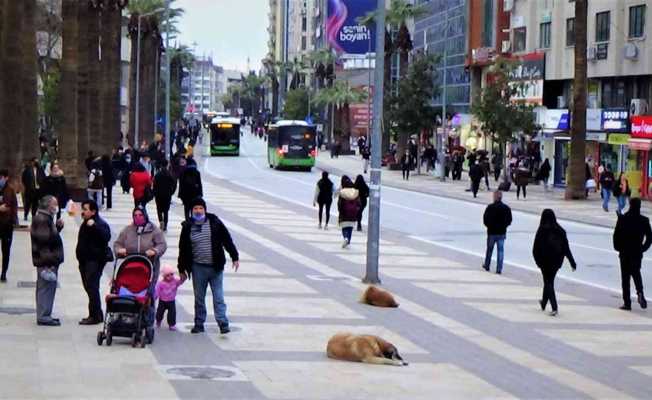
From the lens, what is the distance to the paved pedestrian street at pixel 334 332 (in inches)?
538

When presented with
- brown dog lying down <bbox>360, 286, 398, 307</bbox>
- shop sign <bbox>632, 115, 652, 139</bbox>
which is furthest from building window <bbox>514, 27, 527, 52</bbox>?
brown dog lying down <bbox>360, 286, 398, 307</bbox>

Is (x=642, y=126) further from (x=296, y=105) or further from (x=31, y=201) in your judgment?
(x=296, y=105)

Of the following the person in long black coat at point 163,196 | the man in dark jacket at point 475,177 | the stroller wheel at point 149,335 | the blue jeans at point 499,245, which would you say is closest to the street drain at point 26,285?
the stroller wheel at point 149,335

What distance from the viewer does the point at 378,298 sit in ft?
67.8

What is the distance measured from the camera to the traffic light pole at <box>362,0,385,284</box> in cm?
2356

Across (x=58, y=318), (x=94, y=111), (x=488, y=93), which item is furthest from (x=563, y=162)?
(x=58, y=318)

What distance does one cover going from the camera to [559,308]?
70.7 ft

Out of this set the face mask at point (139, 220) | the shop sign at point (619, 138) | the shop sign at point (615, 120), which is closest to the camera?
the face mask at point (139, 220)

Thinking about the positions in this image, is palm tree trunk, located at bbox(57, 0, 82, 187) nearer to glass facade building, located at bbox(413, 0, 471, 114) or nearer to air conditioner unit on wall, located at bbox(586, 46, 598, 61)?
air conditioner unit on wall, located at bbox(586, 46, 598, 61)

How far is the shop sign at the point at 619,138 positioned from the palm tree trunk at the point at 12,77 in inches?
1104

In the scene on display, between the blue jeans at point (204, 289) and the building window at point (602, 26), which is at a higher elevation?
the building window at point (602, 26)

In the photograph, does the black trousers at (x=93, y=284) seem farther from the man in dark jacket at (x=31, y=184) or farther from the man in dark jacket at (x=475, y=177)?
the man in dark jacket at (x=475, y=177)

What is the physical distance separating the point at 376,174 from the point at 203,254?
25.0 ft

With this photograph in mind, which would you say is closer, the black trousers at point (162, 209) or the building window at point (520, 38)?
the black trousers at point (162, 209)
